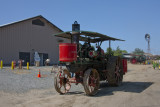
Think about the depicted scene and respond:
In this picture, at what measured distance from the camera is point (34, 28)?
24.7m

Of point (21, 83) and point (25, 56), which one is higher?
point (25, 56)

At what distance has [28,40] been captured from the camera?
78.6ft

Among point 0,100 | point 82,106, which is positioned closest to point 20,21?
point 0,100

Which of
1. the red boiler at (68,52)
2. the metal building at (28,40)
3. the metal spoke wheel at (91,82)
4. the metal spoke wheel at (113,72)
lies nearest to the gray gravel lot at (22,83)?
the metal spoke wheel at (113,72)

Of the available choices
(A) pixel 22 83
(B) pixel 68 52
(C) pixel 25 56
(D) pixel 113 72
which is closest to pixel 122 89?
(D) pixel 113 72

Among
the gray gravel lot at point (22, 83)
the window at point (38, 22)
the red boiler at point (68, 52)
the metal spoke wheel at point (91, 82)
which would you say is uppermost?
the window at point (38, 22)

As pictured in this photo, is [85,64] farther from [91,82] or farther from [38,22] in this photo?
[38,22]

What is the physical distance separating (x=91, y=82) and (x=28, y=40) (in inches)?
707

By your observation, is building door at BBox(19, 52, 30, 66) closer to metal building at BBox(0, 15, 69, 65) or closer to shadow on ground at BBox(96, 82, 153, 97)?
metal building at BBox(0, 15, 69, 65)

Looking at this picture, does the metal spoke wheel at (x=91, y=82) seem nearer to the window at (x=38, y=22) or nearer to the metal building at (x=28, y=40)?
the metal building at (x=28, y=40)

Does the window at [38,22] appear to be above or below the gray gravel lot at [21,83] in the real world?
above

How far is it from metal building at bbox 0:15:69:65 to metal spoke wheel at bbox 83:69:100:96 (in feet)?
53.5

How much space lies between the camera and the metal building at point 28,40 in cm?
2183

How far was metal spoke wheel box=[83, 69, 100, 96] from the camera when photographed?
7.09 m
